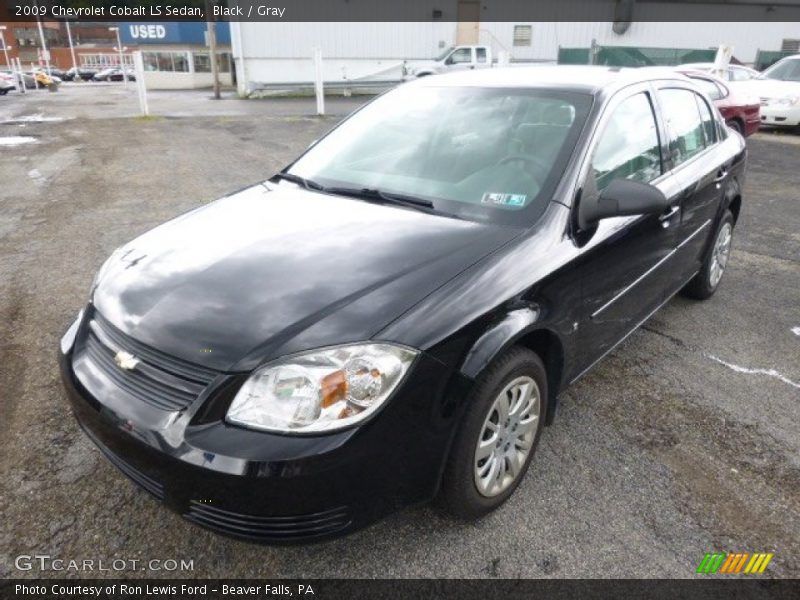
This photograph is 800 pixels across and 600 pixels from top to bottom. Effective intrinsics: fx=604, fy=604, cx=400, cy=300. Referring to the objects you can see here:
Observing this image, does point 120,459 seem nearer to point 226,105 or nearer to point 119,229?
point 119,229

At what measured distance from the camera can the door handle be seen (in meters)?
3.29

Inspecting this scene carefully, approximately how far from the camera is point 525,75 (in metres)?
3.30

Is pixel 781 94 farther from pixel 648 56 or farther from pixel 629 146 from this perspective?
pixel 629 146

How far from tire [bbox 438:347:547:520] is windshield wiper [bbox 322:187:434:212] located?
0.84 metres

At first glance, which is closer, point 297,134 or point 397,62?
point 297,134

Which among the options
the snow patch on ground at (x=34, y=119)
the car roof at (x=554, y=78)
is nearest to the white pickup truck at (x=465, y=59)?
the snow patch on ground at (x=34, y=119)

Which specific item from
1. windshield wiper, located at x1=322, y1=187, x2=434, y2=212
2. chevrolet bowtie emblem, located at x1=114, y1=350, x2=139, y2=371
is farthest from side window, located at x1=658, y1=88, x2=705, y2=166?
chevrolet bowtie emblem, located at x1=114, y1=350, x2=139, y2=371

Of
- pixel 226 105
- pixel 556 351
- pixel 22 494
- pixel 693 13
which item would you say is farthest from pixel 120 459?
pixel 693 13

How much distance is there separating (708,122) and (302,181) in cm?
291

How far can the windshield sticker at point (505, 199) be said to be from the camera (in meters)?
2.64

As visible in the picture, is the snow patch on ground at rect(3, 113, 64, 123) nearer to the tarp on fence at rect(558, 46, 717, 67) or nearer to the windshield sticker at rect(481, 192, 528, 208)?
the windshield sticker at rect(481, 192, 528, 208)

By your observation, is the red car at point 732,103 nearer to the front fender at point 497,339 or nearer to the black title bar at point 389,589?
the front fender at point 497,339

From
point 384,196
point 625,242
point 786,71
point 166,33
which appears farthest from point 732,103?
point 166,33

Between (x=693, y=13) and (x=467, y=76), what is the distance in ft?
109
